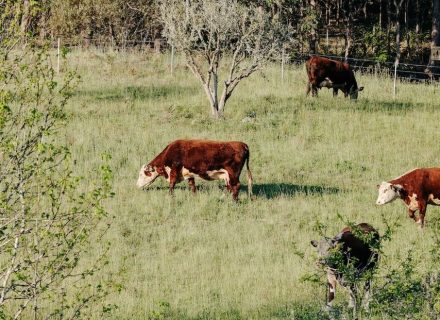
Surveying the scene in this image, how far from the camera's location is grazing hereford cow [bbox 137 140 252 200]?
20797 mm

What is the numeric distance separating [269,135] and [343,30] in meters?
27.9

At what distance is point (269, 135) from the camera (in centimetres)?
2652

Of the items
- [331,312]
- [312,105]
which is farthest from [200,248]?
[312,105]

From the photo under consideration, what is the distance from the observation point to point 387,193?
19281 mm

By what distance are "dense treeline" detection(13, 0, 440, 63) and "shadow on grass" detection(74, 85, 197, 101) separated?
23.4 feet

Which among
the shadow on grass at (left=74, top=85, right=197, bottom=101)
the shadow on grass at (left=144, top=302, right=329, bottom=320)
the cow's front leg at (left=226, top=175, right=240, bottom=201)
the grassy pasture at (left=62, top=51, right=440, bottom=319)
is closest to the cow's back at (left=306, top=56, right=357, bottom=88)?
the grassy pasture at (left=62, top=51, right=440, bottom=319)

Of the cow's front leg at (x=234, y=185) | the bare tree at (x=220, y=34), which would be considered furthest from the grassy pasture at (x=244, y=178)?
the bare tree at (x=220, y=34)

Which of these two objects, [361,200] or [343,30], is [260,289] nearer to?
[361,200]

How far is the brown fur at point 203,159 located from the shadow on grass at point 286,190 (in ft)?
2.01

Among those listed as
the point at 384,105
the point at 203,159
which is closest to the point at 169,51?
the point at 384,105

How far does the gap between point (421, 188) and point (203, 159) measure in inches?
199

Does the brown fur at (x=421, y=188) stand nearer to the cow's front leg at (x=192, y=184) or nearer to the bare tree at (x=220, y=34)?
the cow's front leg at (x=192, y=184)

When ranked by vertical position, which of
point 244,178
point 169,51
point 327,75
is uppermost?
point 327,75

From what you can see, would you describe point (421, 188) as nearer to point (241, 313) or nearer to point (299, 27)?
point (241, 313)
